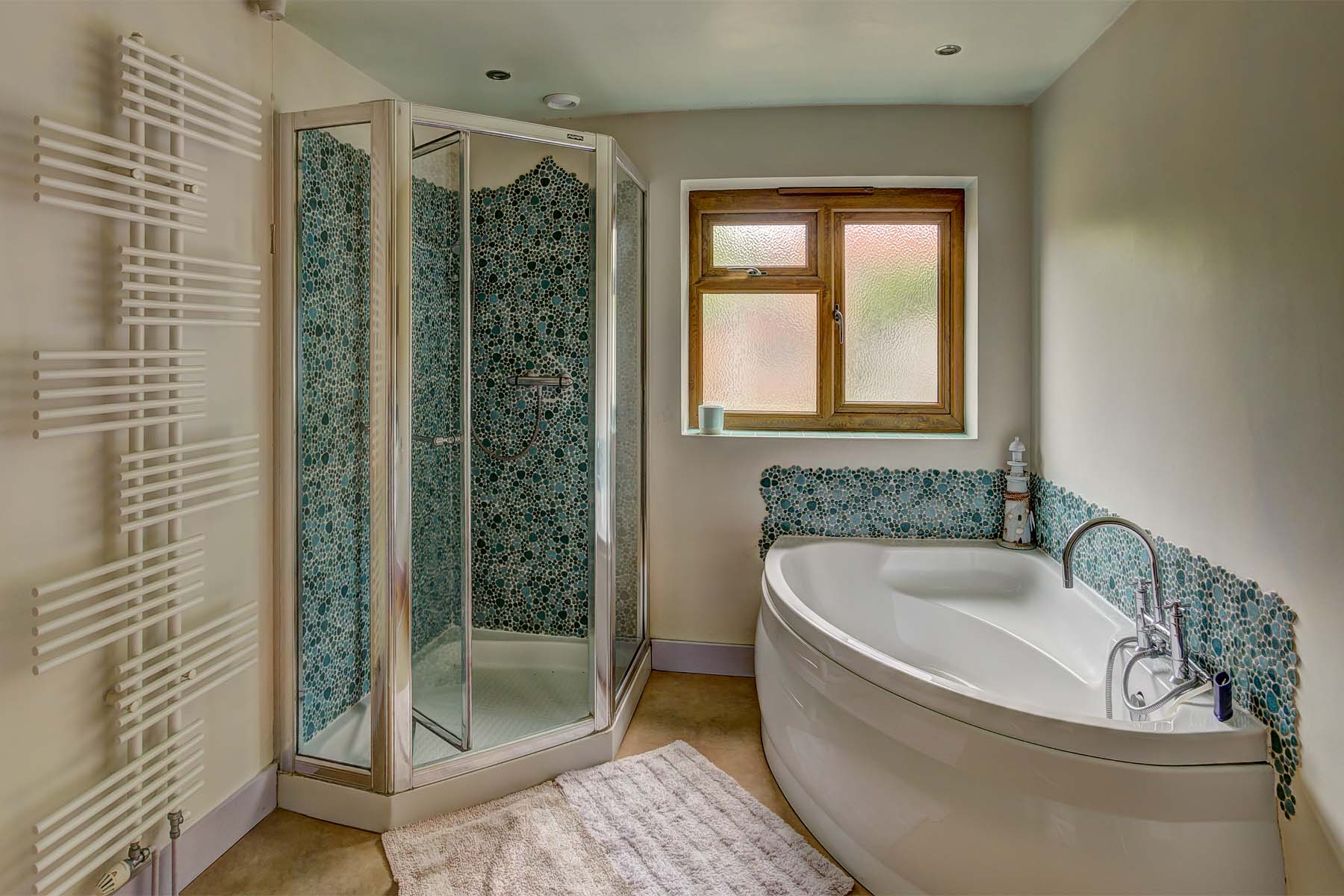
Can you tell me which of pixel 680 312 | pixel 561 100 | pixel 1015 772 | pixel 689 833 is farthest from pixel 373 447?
pixel 1015 772

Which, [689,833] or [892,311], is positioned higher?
[892,311]

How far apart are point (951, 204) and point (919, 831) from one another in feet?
7.96

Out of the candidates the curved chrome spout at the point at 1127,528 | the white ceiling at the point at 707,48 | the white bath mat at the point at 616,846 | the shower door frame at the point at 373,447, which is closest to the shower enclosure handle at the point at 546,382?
the shower door frame at the point at 373,447

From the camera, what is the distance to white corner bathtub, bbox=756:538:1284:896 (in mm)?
1405

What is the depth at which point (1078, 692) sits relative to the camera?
6.94ft

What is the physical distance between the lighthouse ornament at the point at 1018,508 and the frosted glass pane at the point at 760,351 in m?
0.81

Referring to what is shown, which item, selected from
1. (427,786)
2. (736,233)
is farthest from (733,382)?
(427,786)

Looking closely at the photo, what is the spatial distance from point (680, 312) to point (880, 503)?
3.72ft

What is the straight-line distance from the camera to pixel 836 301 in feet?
10.2

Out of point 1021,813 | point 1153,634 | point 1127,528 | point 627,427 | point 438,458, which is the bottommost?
point 1021,813

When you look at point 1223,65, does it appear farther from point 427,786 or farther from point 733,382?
point 427,786

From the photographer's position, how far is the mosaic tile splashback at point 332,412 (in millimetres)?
2020

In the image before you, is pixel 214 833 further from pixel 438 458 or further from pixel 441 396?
pixel 441 396

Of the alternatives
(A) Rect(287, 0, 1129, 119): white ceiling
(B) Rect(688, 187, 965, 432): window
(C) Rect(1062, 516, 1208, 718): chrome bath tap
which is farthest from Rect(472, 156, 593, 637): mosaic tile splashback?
(C) Rect(1062, 516, 1208, 718): chrome bath tap
